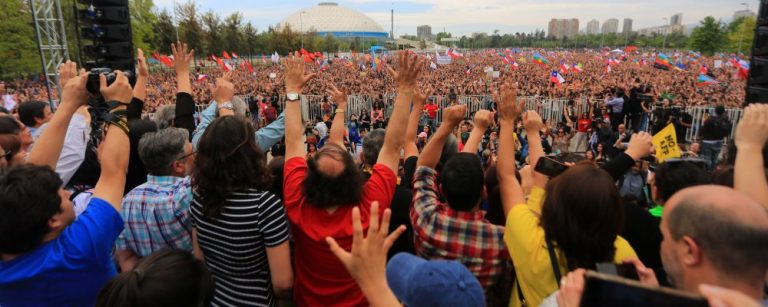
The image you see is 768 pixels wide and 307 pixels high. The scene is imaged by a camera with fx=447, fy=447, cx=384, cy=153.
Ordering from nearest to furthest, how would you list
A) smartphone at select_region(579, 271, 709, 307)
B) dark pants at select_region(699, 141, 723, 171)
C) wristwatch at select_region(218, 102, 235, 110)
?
smartphone at select_region(579, 271, 709, 307) < wristwatch at select_region(218, 102, 235, 110) < dark pants at select_region(699, 141, 723, 171)

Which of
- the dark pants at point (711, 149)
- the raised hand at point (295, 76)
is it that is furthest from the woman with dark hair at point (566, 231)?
the dark pants at point (711, 149)

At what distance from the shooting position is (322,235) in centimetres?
203

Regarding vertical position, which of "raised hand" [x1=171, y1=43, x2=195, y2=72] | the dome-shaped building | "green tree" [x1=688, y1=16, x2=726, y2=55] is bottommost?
"raised hand" [x1=171, y1=43, x2=195, y2=72]

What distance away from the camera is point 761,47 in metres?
4.70

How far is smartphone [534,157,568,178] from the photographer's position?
223 centimetres

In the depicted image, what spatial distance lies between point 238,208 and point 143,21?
44821 mm

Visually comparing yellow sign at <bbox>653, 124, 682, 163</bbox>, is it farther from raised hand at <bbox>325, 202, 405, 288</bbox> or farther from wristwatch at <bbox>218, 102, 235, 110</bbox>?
raised hand at <bbox>325, 202, 405, 288</bbox>

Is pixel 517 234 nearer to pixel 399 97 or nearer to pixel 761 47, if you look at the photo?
pixel 399 97

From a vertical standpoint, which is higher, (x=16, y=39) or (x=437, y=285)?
(x=16, y=39)

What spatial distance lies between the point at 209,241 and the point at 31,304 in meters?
0.66

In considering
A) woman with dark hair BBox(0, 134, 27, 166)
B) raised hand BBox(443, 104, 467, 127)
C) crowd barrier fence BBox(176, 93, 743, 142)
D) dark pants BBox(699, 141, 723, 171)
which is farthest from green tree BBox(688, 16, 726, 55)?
woman with dark hair BBox(0, 134, 27, 166)

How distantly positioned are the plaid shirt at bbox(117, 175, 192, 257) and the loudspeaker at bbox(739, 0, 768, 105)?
5455mm

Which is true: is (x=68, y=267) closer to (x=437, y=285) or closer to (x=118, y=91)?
(x=118, y=91)

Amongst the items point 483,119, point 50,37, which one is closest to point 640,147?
point 483,119
